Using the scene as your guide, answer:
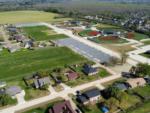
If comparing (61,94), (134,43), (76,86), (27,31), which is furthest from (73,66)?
(27,31)

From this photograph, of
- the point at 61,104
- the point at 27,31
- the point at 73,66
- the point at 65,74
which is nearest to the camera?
the point at 61,104

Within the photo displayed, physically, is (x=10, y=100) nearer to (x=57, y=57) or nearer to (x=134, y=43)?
(x=57, y=57)

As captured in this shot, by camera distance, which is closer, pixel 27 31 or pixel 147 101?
pixel 147 101

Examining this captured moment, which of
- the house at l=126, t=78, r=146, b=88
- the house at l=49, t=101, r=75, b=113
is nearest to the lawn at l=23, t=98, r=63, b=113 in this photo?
the house at l=49, t=101, r=75, b=113

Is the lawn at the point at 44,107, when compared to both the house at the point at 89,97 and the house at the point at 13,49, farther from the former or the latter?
the house at the point at 13,49

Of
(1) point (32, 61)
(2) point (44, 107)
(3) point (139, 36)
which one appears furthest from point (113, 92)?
(3) point (139, 36)

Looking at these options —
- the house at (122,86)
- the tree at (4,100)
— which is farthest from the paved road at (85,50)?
the tree at (4,100)
